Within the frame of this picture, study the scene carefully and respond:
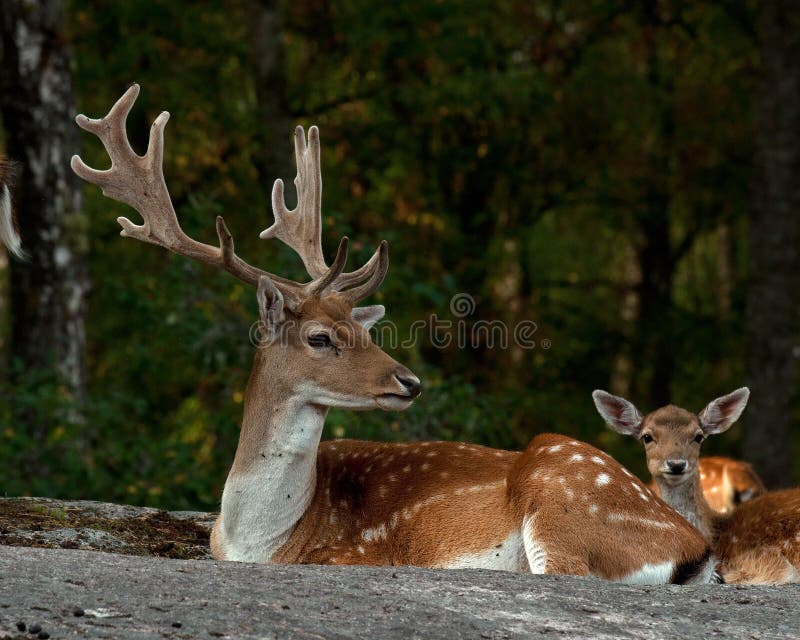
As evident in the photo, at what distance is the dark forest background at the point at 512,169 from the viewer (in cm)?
1399

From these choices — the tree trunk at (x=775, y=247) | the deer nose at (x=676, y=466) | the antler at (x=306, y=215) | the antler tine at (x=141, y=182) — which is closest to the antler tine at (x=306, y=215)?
the antler at (x=306, y=215)

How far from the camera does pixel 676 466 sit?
307 inches

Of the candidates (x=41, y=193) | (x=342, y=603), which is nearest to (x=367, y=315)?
(x=342, y=603)

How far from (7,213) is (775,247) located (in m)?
8.35

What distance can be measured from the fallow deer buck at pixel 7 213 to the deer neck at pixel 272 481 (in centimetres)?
202

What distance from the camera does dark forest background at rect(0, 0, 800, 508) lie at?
14.0m

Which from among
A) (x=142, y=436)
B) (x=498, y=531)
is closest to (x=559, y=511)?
(x=498, y=531)

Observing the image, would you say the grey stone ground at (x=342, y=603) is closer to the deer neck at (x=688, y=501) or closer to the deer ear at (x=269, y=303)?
the deer ear at (x=269, y=303)

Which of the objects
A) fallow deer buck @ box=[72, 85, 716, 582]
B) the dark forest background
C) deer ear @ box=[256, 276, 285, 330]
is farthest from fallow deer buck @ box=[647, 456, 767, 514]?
deer ear @ box=[256, 276, 285, 330]

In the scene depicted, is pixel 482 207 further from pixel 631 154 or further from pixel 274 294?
pixel 274 294

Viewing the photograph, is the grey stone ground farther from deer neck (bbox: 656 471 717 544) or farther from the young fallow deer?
deer neck (bbox: 656 471 717 544)

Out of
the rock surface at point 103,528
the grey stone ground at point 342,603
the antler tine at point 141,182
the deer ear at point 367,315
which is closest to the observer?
the grey stone ground at point 342,603

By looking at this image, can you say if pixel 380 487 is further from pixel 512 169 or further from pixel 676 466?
pixel 512 169

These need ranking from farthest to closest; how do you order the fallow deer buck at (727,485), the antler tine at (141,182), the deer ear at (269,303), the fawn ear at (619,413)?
1. the fallow deer buck at (727,485)
2. the fawn ear at (619,413)
3. the antler tine at (141,182)
4. the deer ear at (269,303)
